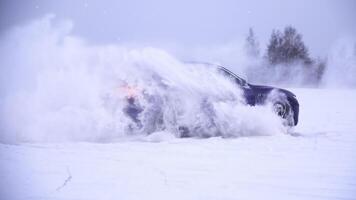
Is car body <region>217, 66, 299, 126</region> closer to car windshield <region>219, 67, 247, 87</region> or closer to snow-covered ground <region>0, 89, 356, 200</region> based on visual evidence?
car windshield <region>219, 67, 247, 87</region>

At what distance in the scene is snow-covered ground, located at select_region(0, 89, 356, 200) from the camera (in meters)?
4.27

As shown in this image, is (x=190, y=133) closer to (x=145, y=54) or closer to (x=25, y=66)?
(x=145, y=54)

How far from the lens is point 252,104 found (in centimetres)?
852

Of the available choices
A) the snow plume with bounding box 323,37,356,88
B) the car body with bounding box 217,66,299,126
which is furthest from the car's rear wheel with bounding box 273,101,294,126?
the snow plume with bounding box 323,37,356,88

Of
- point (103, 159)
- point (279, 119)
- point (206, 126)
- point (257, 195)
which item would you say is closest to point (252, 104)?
point (279, 119)

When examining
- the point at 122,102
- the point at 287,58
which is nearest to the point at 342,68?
the point at 287,58

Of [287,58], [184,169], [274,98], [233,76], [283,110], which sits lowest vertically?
[184,169]

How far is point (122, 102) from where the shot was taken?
761 cm

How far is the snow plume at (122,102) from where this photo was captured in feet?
25.2

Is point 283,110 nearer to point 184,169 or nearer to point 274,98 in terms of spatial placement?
point 274,98

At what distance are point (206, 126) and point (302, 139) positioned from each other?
6.13ft

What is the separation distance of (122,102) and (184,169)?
2.75 m

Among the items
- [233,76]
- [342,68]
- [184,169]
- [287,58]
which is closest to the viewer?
[184,169]

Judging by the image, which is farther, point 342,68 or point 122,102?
point 342,68
